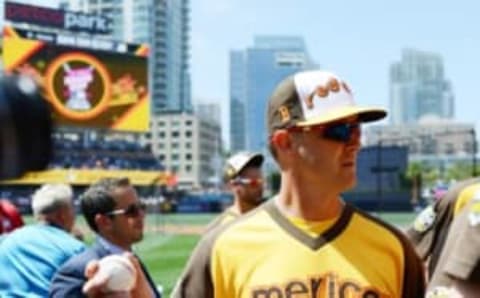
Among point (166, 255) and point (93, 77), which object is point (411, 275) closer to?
point (166, 255)

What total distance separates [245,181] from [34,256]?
53.0 inches

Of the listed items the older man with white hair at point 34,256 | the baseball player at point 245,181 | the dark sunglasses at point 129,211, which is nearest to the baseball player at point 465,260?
the dark sunglasses at point 129,211

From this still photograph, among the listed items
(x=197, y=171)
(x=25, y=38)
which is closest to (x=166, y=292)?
(x=25, y=38)

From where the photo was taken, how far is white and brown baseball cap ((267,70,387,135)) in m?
2.83

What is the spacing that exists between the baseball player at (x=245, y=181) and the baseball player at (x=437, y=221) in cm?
185

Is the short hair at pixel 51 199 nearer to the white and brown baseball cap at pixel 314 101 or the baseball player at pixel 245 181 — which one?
the baseball player at pixel 245 181

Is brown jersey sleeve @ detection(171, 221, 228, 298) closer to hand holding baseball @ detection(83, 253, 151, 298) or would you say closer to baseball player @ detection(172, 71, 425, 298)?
baseball player @ detection(172, 71, 425, 298)

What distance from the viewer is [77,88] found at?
53.2m

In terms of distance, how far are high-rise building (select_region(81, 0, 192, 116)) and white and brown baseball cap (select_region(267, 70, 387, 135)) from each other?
12131 cm

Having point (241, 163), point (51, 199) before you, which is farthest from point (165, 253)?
point (51, 199)

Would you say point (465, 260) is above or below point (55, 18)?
below

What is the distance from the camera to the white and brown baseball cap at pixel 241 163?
18.8ft

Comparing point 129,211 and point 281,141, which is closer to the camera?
point 281,141

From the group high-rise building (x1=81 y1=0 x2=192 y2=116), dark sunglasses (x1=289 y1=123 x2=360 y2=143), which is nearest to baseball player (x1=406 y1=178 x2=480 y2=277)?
dark sunglasses (x1=289 y1=123 x2=360 y2=143)
